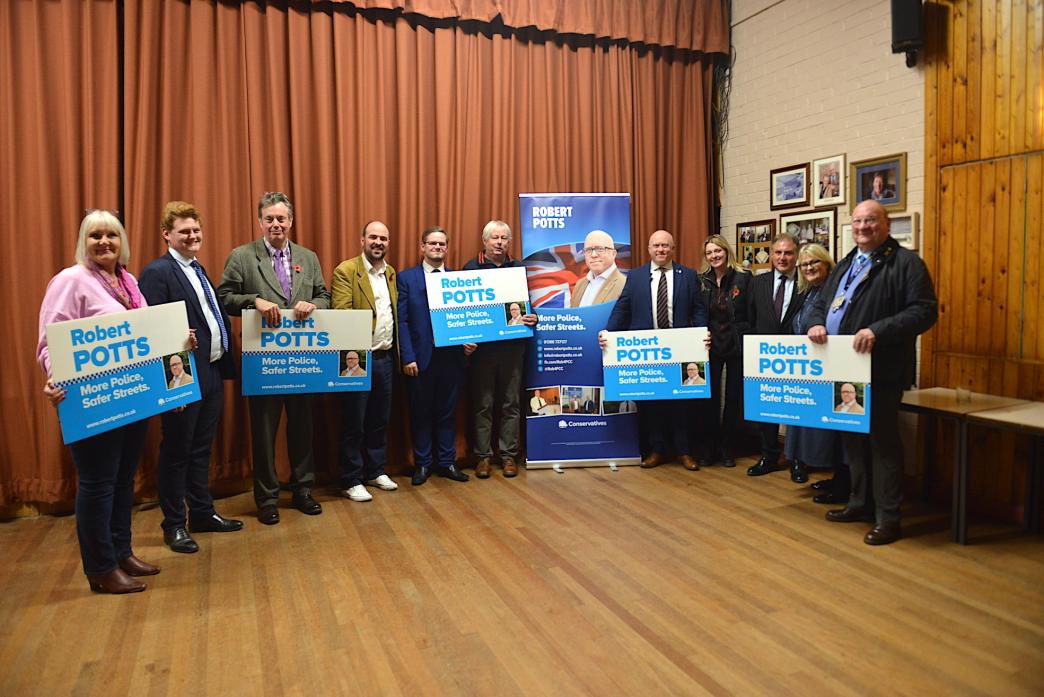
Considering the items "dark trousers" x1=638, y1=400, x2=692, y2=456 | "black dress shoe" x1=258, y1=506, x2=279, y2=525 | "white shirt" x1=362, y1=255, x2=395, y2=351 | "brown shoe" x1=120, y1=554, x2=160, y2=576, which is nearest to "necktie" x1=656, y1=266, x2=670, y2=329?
"dark trousers" x1=638, y1=400, x2=692, y2=456

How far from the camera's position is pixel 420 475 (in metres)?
4.27

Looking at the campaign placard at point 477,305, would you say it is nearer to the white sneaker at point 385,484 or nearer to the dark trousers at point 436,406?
the dark trousers at point 436,406

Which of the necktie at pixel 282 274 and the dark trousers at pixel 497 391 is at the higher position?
the necktie at pixel 282 274

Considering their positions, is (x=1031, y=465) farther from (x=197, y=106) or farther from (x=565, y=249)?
(x=197, y=106)

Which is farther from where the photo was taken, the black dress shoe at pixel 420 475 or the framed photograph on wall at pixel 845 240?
the framed photograph on wall at pixel 845 240

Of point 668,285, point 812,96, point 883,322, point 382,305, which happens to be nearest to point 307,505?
point 382,305

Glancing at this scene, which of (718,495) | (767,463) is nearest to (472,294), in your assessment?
(718,495)

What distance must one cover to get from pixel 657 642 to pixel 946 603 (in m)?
1.13

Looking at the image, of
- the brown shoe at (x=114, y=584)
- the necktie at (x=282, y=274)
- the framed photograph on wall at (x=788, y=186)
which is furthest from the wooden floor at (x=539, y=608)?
the framed photograph on wall at (x=788, y=186)

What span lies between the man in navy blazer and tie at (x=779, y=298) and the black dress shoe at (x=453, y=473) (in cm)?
176

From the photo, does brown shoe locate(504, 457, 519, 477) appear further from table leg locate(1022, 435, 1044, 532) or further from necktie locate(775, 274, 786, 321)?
table leg locate(1022, 435, 1044, 532)

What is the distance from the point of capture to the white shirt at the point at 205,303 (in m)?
3.18

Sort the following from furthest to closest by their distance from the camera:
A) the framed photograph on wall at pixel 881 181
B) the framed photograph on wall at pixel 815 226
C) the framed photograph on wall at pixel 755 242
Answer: the framed photograph on wall at pixel 755 242 → the framed photograph on wall at pixel 815 226 → the framed photograph on wall at pixel 881 181

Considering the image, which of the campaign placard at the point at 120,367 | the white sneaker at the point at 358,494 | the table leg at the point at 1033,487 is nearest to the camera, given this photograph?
the campaign placard at the point at 120,367
